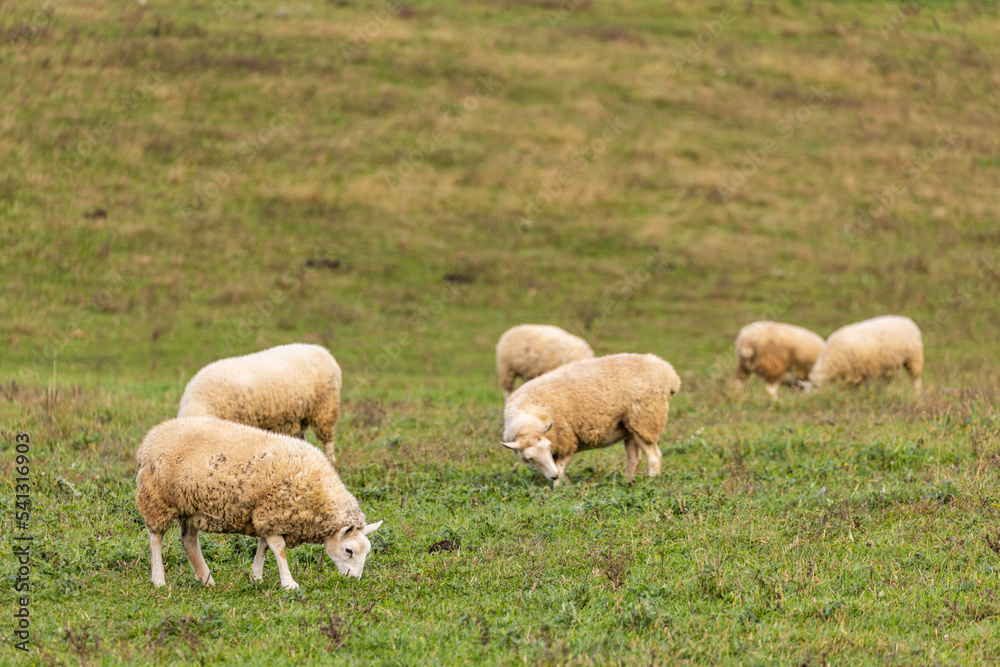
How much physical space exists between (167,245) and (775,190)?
19.2m

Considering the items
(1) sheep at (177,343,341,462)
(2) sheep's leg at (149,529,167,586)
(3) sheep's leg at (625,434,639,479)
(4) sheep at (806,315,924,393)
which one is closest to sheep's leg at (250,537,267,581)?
(2) sheep's leg at (149,529,167,586)

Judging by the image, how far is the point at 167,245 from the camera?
84.8 ft

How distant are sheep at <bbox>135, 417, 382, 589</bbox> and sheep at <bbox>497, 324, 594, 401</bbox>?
9.44 metres

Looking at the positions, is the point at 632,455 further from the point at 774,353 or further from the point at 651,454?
the point at 774,353

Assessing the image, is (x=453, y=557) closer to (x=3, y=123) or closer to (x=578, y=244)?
(x=578, y=244)

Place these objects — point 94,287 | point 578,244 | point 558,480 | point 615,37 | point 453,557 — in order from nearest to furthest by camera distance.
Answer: point 453,557, point 558,480, point 94,287, point 578,244, point 615,37

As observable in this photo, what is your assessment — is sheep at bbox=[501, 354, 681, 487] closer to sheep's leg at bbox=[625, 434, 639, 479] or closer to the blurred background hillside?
sheep's leg at bbox=[625, 434, 639, 479]

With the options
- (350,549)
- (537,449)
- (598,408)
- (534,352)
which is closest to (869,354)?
(534,352)

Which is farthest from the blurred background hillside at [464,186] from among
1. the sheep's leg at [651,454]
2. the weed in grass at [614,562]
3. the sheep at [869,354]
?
the weed in grass at [614,562]

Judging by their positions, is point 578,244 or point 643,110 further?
point 643,110

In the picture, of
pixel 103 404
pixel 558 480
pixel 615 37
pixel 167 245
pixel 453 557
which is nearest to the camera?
pixel 453 557

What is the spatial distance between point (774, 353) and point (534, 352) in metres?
5.20

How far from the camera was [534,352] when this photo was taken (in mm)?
17172

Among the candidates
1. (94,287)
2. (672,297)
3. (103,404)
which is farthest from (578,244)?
(103,404)
